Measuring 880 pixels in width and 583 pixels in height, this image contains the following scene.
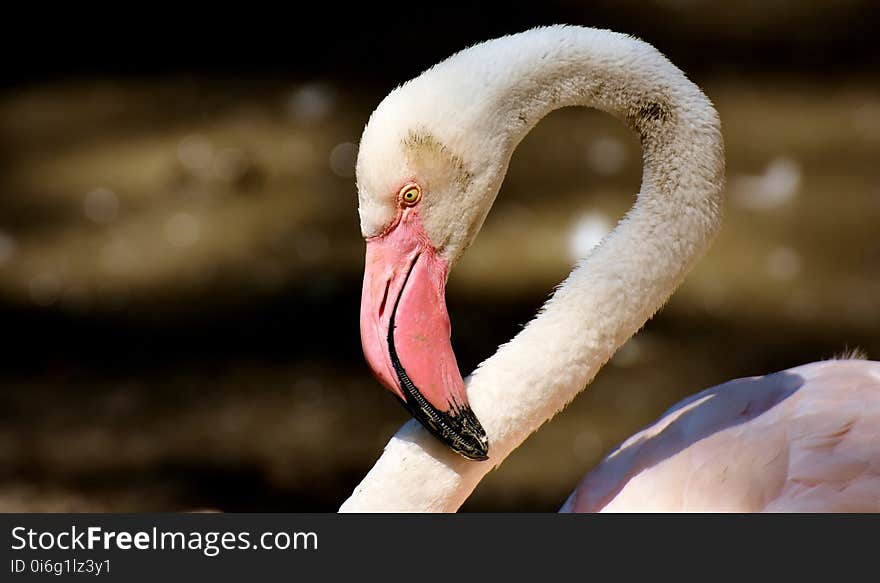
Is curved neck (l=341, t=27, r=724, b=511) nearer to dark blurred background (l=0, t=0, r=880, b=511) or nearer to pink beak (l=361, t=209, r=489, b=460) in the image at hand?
pink beak (l=361, t=209, r=489, b=460)

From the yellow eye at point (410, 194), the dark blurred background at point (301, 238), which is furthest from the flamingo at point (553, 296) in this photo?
the dark blurred background at point (301, 238)

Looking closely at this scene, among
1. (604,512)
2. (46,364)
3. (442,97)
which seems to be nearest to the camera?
(442,97)

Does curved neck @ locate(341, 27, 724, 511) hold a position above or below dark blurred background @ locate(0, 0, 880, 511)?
below

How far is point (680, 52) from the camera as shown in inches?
145

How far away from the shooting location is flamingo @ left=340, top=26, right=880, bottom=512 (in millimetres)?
1542

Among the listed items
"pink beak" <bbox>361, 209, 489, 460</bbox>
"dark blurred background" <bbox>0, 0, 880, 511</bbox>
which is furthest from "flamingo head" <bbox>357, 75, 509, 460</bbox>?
"dark blurred background" <bbox>0, 0, 880, 511</bbox>

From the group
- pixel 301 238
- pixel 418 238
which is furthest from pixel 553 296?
pixel 301 238

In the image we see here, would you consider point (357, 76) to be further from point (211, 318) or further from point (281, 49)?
point (211, 318)

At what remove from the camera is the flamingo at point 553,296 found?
5.06 feet

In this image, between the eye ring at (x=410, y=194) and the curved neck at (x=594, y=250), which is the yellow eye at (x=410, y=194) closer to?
the eye ring at (x=410, y=194)

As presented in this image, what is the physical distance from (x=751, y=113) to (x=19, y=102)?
246 centimetres

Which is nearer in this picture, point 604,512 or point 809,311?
point 604,512

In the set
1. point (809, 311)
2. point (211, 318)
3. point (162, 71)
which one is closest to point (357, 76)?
point (162, 71)

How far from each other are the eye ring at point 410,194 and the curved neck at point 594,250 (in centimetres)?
11
